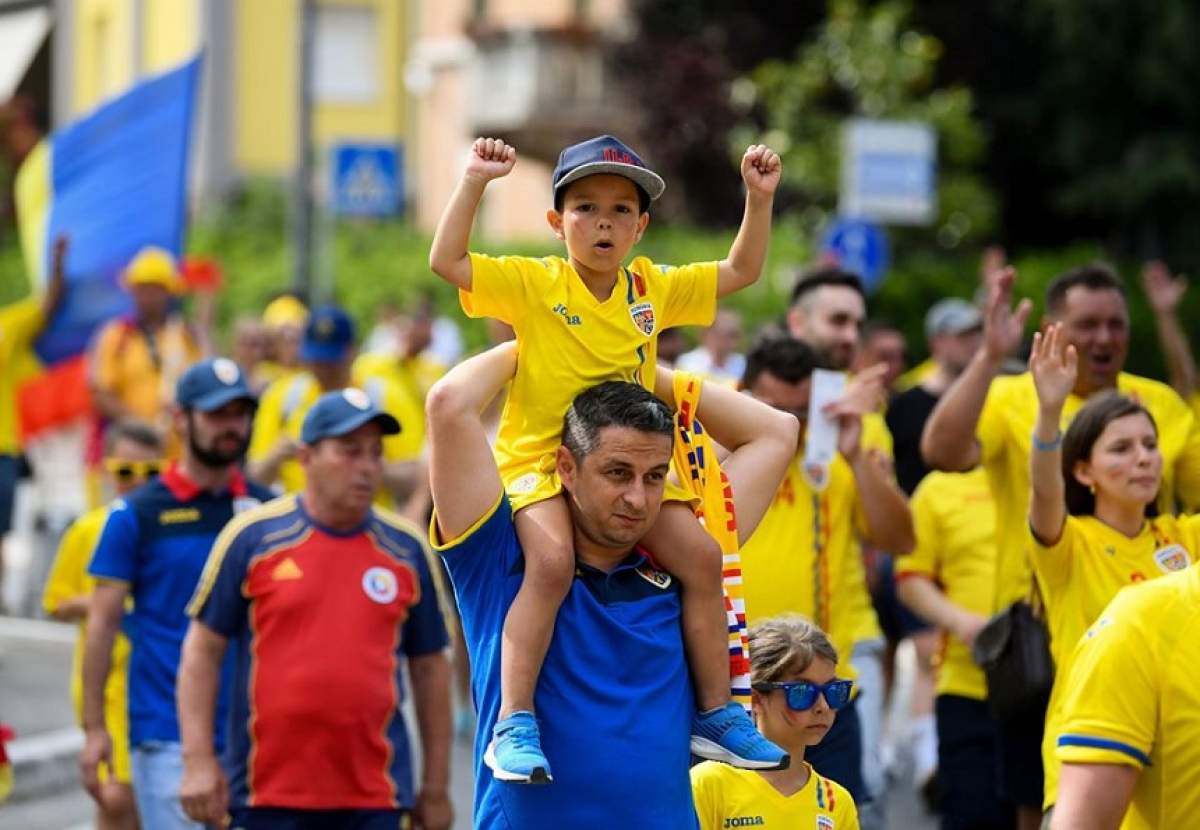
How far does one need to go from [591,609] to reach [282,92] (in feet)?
148

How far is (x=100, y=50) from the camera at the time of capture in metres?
52.8

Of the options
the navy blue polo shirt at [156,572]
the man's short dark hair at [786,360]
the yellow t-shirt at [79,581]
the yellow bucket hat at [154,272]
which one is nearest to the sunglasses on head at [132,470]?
the yellow t-shirt at [79,581]

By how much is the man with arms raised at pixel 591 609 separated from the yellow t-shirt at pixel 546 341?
11cm

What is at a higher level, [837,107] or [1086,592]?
[837,107]

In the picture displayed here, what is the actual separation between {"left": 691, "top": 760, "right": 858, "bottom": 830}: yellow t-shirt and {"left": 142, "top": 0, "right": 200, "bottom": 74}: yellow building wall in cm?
4331

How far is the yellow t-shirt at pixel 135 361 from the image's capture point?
1444cm

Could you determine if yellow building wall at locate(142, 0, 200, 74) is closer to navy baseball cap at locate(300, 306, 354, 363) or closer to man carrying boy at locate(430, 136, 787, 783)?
navy baseball cap at locate(300, 306, 354, 363)

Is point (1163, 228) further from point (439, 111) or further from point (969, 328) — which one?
point (969, 328)

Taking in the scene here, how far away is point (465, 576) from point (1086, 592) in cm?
232

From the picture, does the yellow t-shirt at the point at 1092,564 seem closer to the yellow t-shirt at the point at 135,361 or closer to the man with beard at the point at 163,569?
the man with beard at the point at 163,569

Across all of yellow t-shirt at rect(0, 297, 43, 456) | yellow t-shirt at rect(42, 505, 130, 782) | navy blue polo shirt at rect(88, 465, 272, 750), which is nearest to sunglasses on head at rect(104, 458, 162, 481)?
yellow t-shirt at rect(42, 505, 130, 782)

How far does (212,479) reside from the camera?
26.8ft

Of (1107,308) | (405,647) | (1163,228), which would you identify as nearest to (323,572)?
(405,647)

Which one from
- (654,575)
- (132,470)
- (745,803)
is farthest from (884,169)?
(654,575)
